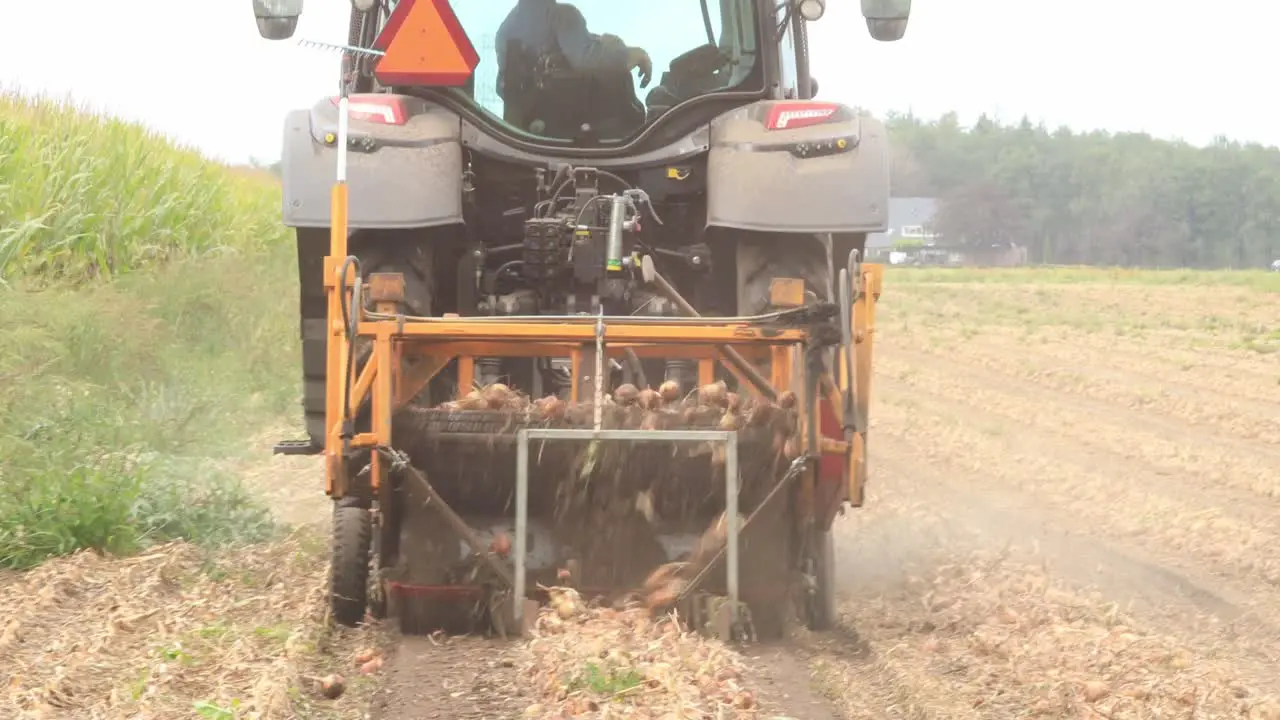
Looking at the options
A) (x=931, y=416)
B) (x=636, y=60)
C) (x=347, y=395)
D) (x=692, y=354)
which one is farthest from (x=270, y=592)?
(x=931, y=416)

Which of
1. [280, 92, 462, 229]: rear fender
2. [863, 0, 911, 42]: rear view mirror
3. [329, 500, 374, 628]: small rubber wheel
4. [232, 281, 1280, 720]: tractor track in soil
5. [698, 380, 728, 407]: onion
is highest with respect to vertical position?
[863, 0, 911, 42]: rear view mirror

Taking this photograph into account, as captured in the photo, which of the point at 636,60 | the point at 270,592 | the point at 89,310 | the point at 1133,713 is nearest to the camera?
the point at 1133,713

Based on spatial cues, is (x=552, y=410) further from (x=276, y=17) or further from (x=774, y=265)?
(x=276, y=17)

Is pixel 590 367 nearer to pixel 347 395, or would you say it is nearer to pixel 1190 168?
pixel 347 395

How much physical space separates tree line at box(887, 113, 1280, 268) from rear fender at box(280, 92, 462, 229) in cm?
5771

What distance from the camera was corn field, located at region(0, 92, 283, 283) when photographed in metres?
9.70

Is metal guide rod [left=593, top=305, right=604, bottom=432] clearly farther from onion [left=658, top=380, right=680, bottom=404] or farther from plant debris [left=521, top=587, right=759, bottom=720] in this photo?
plant debris [left=521, top=587, right=759, bottom=720]

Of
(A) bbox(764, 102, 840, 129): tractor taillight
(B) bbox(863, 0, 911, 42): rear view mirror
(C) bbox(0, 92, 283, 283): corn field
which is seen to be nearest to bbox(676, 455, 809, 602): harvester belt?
(A) bbox(764, 102, 840, 129): tractor taillight

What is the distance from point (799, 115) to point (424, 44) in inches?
47.3

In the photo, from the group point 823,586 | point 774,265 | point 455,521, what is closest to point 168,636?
point 455,521

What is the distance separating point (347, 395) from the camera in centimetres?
452

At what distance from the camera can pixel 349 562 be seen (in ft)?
15.9

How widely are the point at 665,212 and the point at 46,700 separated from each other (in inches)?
105

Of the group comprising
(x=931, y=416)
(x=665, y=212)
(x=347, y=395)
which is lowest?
(x=931, y=416)
